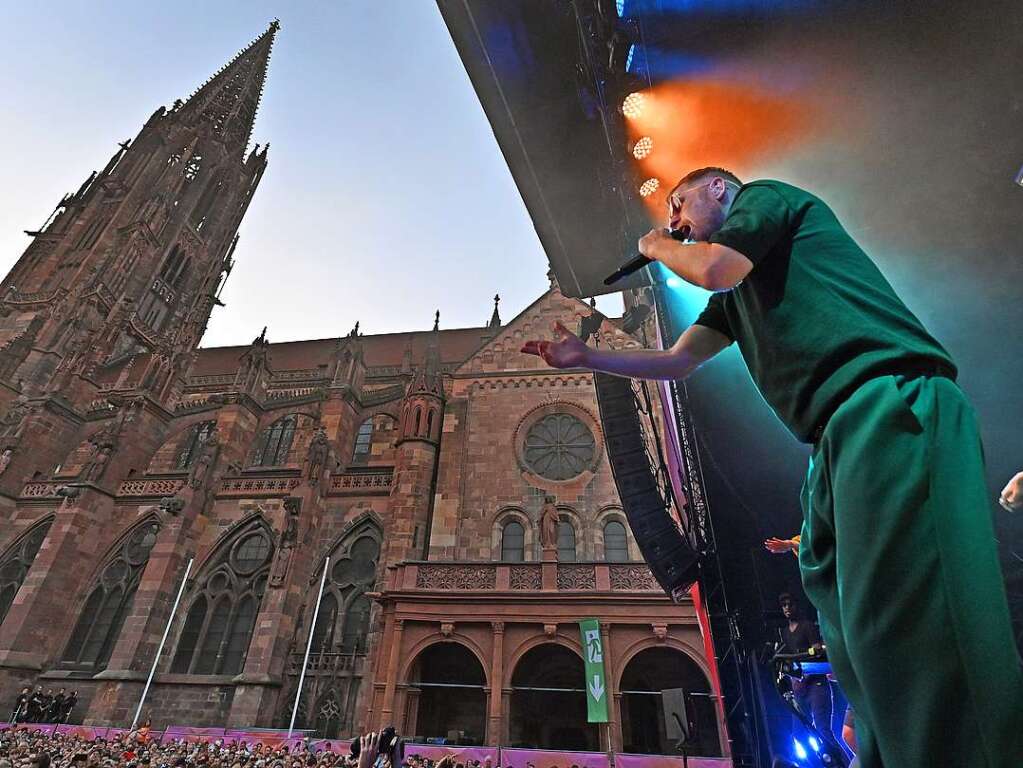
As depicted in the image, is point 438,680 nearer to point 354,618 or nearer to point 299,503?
point 354,618

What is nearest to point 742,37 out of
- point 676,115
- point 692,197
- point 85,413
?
point 676,115

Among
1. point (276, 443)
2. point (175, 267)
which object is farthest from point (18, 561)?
point (175, 267)

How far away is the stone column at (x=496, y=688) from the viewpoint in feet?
36.4

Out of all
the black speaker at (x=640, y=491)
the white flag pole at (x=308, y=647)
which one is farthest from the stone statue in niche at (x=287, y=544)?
the black speaker at (x=640, y=491)

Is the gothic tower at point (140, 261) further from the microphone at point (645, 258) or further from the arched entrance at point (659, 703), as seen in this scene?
the microphone at point (645, 258)

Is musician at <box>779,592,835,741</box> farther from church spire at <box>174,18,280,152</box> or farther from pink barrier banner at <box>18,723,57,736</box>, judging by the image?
church spire at <box>174,18,280,152</box>

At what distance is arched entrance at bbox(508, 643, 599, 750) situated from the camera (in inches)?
514

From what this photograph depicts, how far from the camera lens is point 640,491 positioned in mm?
7047

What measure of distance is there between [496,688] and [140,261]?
30.6m

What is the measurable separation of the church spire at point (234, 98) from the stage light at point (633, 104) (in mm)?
48537

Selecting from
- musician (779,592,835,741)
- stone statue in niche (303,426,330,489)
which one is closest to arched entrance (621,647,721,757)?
musician (779,592,835,741)

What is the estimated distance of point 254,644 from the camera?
1456 cm

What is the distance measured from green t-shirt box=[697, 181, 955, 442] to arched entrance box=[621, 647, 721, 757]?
1292cm

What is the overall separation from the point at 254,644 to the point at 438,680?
533 cm
